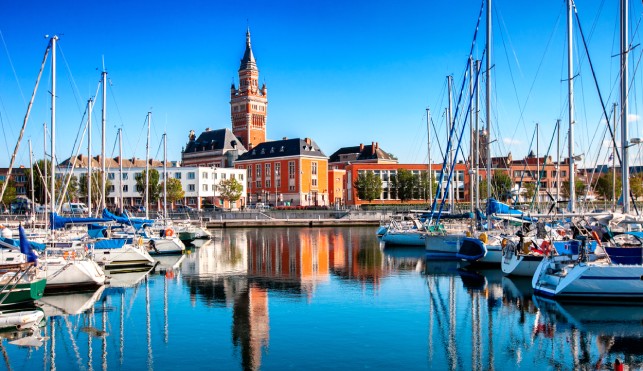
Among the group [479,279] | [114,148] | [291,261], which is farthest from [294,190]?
[479,279]

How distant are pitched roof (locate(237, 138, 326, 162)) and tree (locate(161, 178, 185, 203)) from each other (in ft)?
69.6

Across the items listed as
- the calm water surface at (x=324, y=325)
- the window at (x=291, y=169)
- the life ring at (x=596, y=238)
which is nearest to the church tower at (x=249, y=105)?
the window at (x=291, y=169)

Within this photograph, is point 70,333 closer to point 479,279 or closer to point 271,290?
point 271,290

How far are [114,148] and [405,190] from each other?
60715 mm

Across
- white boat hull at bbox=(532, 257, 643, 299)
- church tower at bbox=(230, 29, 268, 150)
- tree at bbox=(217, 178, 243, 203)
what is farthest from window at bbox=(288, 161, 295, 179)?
white boat hull at bbox=(532, 257, 643, 299)

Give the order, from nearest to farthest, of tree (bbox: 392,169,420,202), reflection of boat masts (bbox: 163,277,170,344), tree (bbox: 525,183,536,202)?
1. reflection of boat masts (bbox: 163,277,170,344)
2. tree (bbox: 525,183,536,202)
3. tree (bbox: 392,169,420,202)

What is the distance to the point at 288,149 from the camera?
111 metres

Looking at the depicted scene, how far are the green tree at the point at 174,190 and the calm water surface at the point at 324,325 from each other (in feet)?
206

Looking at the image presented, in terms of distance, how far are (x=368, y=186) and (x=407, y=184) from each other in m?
6.58

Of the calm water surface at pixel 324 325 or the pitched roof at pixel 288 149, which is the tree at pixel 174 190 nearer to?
the pitched roof at pixel 288 149

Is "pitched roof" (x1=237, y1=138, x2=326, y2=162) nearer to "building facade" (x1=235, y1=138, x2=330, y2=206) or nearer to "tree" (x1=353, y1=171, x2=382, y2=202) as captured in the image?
"building facade" (x1=235, y1=138, x2=330, y2=206)

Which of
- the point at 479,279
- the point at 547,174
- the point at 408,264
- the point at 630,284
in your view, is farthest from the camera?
the point at 547,174

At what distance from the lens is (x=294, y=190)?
110562mm

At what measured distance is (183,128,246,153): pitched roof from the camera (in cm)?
13388
